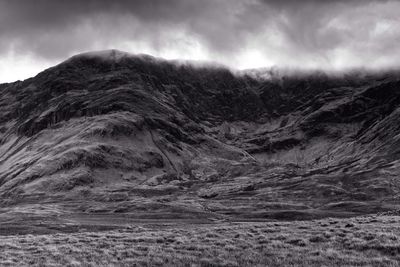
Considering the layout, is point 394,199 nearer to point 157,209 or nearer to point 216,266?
point 157,209

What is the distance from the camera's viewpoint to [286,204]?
187000 mm

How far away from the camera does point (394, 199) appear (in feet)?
610

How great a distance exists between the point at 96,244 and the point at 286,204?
160 meters

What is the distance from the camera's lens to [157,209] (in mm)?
177750

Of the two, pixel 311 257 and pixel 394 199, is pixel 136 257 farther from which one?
pixel 394 199

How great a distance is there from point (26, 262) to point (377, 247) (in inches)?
799

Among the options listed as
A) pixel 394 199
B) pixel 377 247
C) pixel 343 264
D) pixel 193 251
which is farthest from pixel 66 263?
pixel 394 199

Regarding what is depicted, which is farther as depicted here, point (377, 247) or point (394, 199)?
point (394, 199)

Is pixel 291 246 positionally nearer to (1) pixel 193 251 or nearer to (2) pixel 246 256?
(2) pixel 246 256

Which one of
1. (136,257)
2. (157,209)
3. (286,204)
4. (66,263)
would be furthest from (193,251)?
(286,204)

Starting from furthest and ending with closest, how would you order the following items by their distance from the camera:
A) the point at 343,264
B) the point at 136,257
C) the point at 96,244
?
1. the point at 96,244
2. the point at 136,257
3. the point at 343,264

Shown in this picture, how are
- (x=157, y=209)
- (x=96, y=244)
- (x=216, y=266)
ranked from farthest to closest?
1. (x=157, y=209)
2. (x=96, y=244)
3. (x=216, y=266)

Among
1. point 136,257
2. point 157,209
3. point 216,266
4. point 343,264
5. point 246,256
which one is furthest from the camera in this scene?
point 157,209

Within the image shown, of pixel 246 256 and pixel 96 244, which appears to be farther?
pixel 96 244
